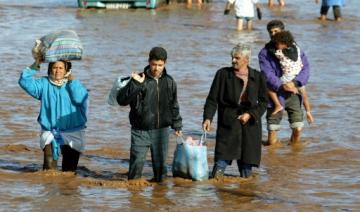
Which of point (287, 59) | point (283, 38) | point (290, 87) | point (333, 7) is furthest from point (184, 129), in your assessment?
Answer: point (333, 7)

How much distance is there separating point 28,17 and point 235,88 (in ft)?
60.8

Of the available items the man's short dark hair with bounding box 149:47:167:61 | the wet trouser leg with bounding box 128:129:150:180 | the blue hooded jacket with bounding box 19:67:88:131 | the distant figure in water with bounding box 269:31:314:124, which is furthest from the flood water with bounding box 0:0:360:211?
the man's short dark hair with bounding box 149:47:167:61

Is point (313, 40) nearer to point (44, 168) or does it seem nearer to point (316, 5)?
point (316, 5)

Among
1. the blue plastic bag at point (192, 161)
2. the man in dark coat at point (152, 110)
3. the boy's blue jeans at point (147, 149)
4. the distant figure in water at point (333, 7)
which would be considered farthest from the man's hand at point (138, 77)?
the distant figure in water at point (333, 7)

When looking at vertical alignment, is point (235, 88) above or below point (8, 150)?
above

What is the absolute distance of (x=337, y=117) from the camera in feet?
44.7

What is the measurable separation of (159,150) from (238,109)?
83cm

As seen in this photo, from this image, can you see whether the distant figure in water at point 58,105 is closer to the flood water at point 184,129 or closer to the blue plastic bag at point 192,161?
the flood water at point 184,129

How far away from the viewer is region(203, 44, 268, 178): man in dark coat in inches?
373

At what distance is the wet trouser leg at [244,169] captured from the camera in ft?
31.8

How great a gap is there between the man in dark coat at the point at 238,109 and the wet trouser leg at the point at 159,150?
0.42 metres

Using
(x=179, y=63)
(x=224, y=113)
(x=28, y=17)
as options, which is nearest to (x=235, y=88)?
(x=224, y=113)

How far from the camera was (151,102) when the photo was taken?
9.18 meters

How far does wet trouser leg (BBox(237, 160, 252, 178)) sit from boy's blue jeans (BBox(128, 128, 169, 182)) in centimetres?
75
